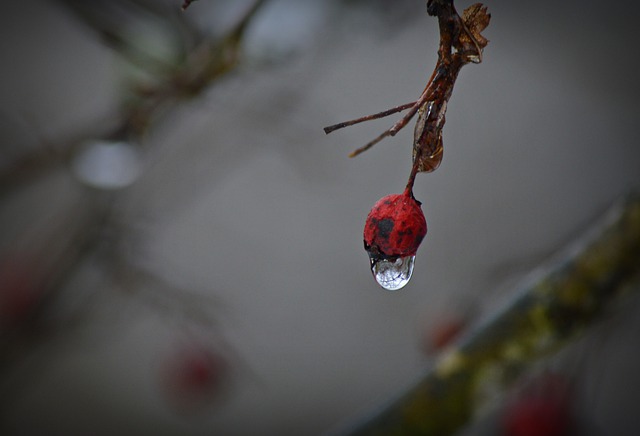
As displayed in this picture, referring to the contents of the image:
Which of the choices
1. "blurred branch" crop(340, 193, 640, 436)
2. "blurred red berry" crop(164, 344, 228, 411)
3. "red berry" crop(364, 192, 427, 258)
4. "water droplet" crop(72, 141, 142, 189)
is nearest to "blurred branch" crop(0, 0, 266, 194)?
"water droplet" crop(72, 141, 142, 189)

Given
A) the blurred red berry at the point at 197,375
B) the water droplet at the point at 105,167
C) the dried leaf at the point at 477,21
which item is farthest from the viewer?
the blurred red berry at the point at 197,375

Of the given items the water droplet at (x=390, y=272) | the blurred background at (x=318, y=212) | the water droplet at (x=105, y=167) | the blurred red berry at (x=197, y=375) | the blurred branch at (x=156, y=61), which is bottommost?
the water droplet at (x=390, y=272)

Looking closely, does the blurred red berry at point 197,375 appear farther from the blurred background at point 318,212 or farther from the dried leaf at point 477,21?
the dried leaf at point 477,21

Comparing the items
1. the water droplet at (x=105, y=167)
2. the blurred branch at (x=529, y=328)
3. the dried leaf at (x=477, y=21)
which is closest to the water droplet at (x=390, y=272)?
the dried leaf at (x=477, y=21)

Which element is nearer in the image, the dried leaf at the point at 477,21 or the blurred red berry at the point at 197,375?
the dried leaf at the point at 477,21

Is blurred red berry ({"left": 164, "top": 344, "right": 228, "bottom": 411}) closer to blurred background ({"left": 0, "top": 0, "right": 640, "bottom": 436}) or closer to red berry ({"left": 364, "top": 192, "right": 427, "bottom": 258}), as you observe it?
blurred background ({"left": 0, "top": 0, "right": 640, "bottom": 436})

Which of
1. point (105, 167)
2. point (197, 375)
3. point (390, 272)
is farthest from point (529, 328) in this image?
point (197, 375)

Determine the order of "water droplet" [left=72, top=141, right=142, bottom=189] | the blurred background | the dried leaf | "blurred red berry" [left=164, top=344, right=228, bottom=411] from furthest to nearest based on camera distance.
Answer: the blurred background
"blurred red berry" [left=164, top=344, right=228, bottom=411]
"water droplet" [left=72, top=141, right=142, bottom=189]
the dried leaf

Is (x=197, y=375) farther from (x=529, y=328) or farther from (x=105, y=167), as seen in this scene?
(x=529, y=328)
